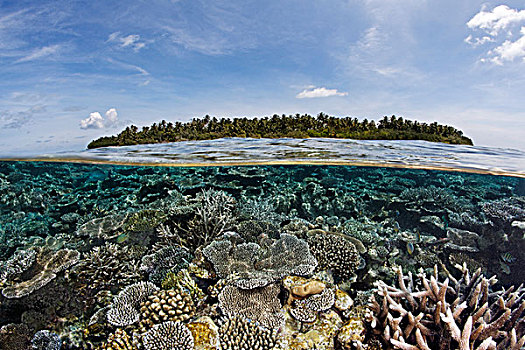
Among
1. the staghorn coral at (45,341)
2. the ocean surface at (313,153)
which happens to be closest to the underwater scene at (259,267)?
the staghorn coral at (45,341)

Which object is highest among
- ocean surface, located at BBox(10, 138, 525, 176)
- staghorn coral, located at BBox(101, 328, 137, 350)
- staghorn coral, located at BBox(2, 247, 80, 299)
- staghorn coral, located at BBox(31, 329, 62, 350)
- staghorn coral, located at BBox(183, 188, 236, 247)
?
ocean surface, located at BBox(10, 138, 525, 176)

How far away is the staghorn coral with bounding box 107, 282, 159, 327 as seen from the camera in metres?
5.14

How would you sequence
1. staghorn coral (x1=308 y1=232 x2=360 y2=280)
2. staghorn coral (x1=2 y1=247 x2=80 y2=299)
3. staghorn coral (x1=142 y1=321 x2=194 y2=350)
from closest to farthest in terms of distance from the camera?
1. staghorn coral (x1=142 y1=321 x2=194 y2=350)
2. staghorn coral (x1=2 y1=247 x2=80 y2=299)
3. staghorn coral (x1=308 y1=232 x2=360 y2=280)

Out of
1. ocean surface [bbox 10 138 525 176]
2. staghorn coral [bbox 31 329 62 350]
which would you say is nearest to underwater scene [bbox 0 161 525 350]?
staghorn coral [bbox 31 329 62 350]

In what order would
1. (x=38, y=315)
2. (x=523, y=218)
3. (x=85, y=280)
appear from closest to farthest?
1. (x=38, y=315)
2. (x=85, y=280)
3. (x=523, y=218)

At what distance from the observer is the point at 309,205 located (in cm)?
961

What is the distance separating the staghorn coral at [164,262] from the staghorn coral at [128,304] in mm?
835

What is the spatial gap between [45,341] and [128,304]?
1.89 m

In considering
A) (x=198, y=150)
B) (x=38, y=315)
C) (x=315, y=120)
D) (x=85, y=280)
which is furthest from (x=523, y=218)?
(x=38, y=315)

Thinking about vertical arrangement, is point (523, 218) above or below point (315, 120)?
below

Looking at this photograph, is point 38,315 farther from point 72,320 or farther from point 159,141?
point 159,141

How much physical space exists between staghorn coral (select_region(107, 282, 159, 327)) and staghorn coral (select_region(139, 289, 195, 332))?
143 millimetres

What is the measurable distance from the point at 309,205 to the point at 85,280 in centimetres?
685

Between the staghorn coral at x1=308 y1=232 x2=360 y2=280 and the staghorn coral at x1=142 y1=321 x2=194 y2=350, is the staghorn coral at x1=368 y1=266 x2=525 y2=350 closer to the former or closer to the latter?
the staghorn coral at x1=308 y1=232 x2=360 y2=280
